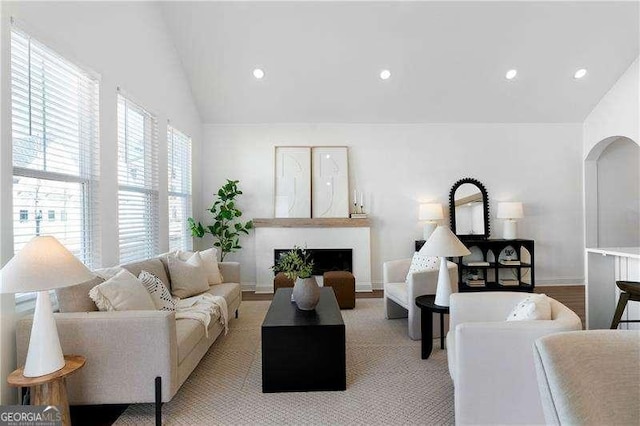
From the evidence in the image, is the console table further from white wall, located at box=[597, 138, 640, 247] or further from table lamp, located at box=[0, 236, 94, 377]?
table lamp, located at box=[0, 236, 94, 377]

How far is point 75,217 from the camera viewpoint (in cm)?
284

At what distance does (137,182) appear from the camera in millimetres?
3836

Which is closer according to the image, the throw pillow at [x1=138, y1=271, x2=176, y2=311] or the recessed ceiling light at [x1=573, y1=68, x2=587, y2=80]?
the throw pillow at [x1=138, y1=271, x2=176, y2=311]

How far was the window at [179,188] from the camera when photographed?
484cm

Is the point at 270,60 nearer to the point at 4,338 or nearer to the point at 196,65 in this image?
the point at 196,65

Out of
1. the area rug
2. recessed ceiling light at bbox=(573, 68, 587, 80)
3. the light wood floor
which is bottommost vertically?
the area rug

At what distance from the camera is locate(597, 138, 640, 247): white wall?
6082 millimetres

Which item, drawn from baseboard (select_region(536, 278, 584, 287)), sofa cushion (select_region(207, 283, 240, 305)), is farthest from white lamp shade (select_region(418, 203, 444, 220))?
sofa cushion (select_region(207, 283, 240, 305))

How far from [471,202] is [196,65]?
4754 mm

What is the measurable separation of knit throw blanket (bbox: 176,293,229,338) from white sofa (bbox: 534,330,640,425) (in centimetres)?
246

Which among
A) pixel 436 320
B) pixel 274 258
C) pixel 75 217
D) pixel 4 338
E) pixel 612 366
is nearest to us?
pixel 612 366

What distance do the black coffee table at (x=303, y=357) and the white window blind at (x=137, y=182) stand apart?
75.8 inches

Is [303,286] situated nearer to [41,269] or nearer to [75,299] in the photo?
[75,299]

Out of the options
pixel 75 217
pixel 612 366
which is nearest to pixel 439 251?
pixel 612 366
